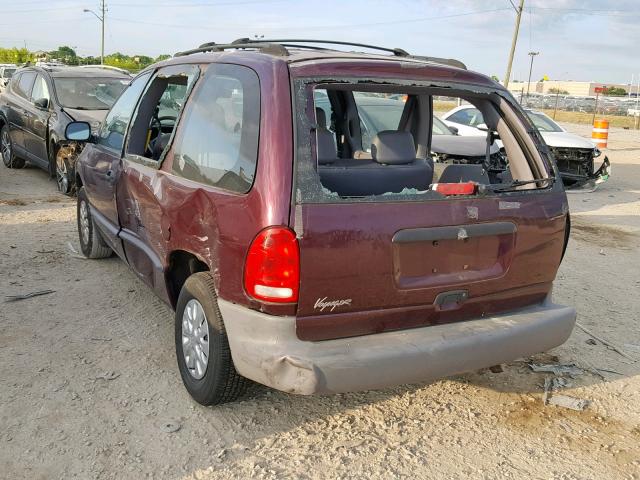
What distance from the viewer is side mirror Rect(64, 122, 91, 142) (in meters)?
5.02

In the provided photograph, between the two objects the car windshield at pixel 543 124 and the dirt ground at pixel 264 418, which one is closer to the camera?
the dirt ground at pixel 264 418

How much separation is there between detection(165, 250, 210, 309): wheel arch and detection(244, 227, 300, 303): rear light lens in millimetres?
777

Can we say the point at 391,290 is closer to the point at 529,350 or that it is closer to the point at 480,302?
the point at 480,302

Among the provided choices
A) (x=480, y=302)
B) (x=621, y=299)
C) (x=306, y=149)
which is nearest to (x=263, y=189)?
(x=306, y=149)

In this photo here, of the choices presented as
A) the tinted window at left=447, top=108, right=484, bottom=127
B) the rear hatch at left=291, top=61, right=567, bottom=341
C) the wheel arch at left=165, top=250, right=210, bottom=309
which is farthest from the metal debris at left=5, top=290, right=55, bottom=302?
the tinted window at left=447, top=108, right=484, bottom=127

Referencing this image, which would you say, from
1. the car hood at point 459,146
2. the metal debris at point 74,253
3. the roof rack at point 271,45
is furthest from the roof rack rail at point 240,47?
the car hood at point 459,146

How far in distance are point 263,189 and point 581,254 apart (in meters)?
5.35

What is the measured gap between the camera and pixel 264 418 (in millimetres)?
3305

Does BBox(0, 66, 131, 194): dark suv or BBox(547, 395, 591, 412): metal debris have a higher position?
BBox(0, 66, 131, 194): dark suv

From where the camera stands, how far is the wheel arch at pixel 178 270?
11.4 ft

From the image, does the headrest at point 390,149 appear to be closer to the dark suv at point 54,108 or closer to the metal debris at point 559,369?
the metal debris at point 559,369


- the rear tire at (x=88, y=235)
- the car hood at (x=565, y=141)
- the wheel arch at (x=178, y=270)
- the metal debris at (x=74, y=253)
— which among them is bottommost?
the metal debris at (x=74, y=253)

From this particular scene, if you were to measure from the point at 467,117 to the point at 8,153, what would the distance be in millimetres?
8641

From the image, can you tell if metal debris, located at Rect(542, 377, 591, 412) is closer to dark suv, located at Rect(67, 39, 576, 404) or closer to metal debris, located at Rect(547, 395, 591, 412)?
metal debris, located at Rect(547, 395, 591, 412)
